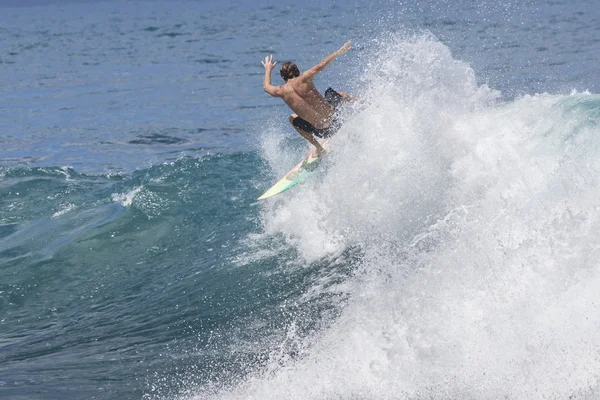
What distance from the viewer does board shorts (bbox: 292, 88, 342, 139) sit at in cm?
1084

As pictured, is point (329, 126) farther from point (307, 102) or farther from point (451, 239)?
point (451, 239)

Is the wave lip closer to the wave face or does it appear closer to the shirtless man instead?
the wave face

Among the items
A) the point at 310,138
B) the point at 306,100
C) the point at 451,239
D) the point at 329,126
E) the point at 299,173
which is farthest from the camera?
the point at 299,173

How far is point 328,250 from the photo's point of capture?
9820 millimetres

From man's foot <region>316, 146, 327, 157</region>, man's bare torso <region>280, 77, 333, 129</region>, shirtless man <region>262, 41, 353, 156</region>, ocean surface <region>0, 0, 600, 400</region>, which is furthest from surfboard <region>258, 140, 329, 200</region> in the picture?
man's bare torso <region>280, 77, 333, 129</region>

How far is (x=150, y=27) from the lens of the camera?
1865 inches

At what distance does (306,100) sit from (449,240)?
3603 mm

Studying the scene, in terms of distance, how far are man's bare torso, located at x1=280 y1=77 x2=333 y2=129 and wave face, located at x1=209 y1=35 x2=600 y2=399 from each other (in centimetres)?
33

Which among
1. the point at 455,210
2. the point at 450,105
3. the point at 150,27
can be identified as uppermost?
the point at 450,105

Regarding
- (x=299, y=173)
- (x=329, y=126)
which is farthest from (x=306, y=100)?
(x=299, y=173)

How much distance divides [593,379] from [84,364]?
14.7ft

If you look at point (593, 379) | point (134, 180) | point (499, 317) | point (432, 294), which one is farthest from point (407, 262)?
point (134, 180)

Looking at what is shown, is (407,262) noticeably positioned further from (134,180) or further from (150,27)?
(150,27)

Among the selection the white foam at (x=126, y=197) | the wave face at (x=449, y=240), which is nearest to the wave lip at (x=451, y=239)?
the wave face at (x=449, y=240)
